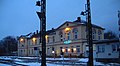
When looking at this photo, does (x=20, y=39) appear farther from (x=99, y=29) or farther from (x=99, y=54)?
(x=99, y=54)

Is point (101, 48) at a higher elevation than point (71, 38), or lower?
lower

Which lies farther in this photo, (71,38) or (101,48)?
(71,38)

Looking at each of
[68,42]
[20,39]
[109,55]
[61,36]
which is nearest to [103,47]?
[109,55]

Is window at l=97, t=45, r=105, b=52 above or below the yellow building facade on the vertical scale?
below

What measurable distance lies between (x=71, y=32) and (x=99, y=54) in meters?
21.9

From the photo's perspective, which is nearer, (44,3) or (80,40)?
(44,3)

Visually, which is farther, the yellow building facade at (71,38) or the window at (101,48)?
the yellow building facade at (71,38)

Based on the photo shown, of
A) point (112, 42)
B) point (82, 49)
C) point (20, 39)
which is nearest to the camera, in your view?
point (112, 42)

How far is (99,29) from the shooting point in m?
66.5

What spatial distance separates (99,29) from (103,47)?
24690 mm

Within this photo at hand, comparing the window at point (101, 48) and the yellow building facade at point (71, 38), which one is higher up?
the yellow building facade at point (71, 38)

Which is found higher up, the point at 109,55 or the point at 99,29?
the point at 99,29

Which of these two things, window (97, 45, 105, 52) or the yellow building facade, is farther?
the yellow building facade

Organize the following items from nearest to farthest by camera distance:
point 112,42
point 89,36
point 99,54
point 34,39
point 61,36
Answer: point 89,36 < point 112,42 < point 99,54 < point 61,36 < point 34,39
